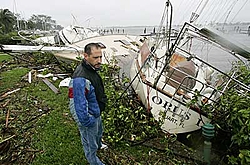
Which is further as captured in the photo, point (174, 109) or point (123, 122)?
point (123, 122)

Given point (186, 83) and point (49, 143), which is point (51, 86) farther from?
point (186, 83)

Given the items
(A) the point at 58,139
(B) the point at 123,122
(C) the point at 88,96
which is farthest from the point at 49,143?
(C) the point at 88,96

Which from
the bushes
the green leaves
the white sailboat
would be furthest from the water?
the green leaves

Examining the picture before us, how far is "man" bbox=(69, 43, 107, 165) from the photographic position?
2.87 meters

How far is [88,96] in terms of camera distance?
9.96 feet

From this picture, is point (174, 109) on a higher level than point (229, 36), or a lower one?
lower

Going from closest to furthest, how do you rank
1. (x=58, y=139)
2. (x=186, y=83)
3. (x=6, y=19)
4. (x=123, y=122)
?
(x=58, y=139) < (x=123, y=122) < (x=186, y=83) < (x=6, y=19)

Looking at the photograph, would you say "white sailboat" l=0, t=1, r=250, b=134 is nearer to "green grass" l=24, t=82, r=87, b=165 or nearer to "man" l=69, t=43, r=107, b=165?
"man" l=69, t=43, r=107, b=165

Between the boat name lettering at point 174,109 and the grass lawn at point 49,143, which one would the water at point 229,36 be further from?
the grass lawn at point 49,143

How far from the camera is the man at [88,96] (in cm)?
287

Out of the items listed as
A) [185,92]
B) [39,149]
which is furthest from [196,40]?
[39,149]

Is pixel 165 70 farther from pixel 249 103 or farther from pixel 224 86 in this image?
pixel 249 103

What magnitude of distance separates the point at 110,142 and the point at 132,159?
1.73 feet

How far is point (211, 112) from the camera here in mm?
4121
